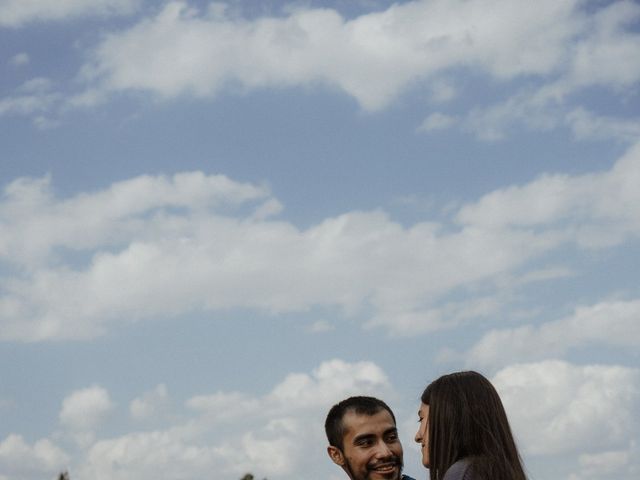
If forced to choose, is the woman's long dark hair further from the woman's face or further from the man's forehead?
the man's forehead

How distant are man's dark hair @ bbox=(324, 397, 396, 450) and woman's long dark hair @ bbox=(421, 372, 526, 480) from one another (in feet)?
6.60

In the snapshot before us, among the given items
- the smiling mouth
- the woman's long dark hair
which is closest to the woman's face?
the woman's long dark hair

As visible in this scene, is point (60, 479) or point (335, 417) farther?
point (60, 479)

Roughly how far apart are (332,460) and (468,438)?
2516 mm

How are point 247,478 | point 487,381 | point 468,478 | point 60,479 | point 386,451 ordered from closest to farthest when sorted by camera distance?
point 468,478 < point 487,381 < point 386,451 < point 60,479 < point 247,478

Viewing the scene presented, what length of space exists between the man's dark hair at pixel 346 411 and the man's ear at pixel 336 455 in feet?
0.11

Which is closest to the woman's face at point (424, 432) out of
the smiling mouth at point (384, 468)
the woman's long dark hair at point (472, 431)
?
the woman's long dark hair at point (472, 431)

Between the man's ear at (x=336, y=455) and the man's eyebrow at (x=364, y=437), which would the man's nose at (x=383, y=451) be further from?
the man's ear at (x=336, y=455)

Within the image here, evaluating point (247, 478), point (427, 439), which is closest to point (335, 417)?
point (427, 439)

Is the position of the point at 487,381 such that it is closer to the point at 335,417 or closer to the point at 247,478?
the point at 335,417

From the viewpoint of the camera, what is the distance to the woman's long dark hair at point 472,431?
5812 millimetres

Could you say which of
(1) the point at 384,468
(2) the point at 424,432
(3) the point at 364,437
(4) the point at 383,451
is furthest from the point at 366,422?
(2) the point at 424,432

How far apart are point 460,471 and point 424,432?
530mm

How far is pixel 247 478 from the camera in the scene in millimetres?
30547
